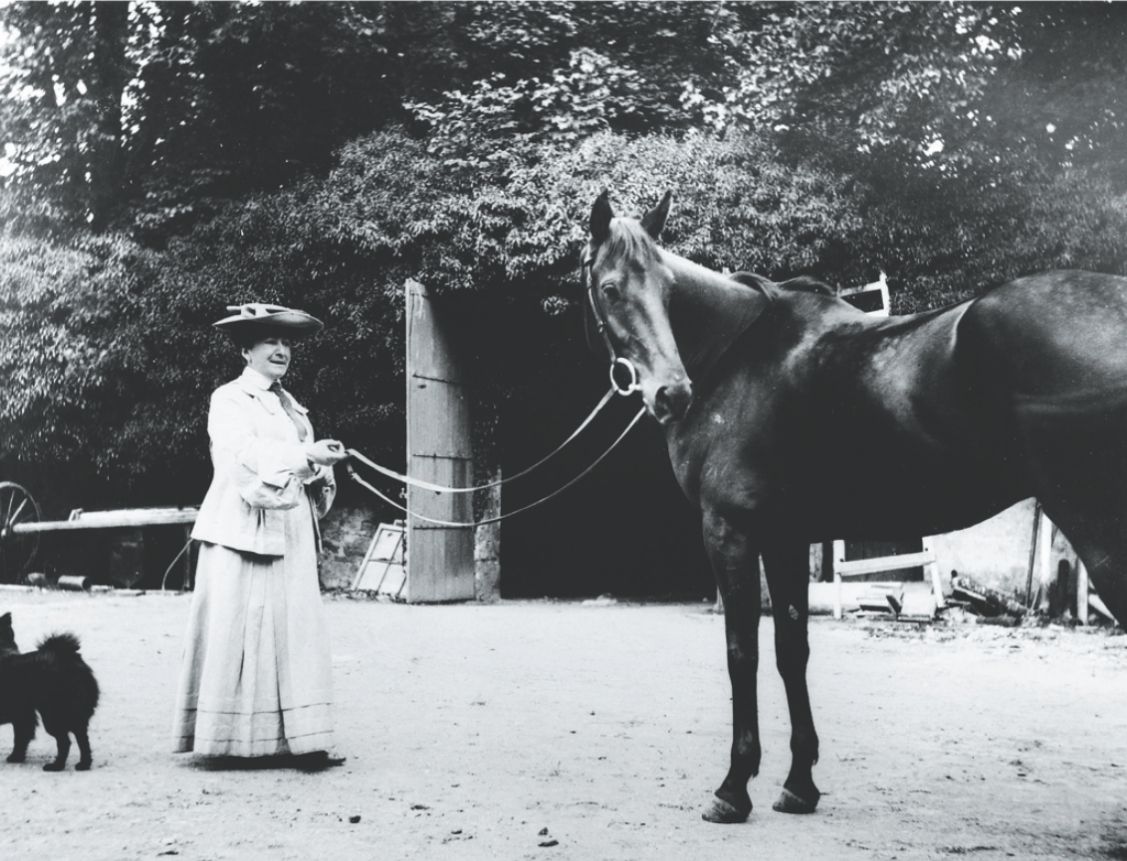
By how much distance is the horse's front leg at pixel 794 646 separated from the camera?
3.94 meters

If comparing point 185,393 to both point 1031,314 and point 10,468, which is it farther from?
point 1031,314

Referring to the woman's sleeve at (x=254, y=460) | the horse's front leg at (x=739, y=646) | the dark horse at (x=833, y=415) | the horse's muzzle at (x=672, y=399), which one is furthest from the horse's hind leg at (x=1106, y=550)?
the woman's sleeve at (x=254, y=460)

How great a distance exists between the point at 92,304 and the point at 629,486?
8.04 metres

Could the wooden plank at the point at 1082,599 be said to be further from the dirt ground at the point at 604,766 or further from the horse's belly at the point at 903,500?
the horse's belly at the point at 903,500

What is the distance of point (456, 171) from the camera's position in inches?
527

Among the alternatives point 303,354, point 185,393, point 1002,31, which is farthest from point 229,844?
point 1002,31

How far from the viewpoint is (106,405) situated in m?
15.0

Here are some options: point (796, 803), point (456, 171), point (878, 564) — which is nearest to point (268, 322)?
point (796, 803)

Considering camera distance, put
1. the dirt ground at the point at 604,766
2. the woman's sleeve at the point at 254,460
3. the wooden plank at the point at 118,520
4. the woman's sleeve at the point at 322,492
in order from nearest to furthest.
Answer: the dirt ground at the point at 604,766
the woman's sleeve at the point at 254,460
the woman's sleeve at the point at 322,492
the wooden plank at the point at 118,520

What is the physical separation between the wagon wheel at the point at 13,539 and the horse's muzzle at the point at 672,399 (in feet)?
45.0

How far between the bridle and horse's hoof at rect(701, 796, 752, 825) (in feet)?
4.77

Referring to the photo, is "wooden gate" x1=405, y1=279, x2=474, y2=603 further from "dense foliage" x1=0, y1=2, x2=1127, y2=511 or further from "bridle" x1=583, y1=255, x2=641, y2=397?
"bridle" x1=583, y1=255, x2=641, y2=397

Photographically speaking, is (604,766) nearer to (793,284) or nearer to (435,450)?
(793,284)

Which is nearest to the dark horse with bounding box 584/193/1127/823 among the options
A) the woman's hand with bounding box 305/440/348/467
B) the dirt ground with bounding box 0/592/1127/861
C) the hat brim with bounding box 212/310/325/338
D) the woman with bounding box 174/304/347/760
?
the dirt ground with bounding box 0/592/1127/861
